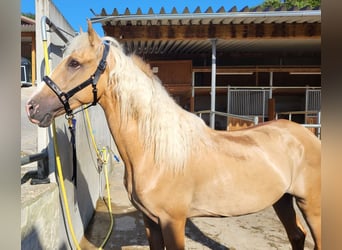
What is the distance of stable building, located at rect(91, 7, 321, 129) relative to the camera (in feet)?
13.4

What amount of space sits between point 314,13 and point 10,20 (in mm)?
4533

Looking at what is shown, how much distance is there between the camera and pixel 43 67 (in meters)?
1.59

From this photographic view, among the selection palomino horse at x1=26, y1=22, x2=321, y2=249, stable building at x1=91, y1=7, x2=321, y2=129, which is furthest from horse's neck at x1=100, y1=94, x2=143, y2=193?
stable building at x1=91, y1=7, x2=321, y2=129

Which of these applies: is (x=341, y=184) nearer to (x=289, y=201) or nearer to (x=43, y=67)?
(x=43, y=67)

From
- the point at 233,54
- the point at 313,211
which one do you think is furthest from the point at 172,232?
the point at 233,54

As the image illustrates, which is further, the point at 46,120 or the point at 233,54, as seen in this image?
the point at 233,54

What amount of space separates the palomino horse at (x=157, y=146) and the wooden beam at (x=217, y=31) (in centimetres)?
308

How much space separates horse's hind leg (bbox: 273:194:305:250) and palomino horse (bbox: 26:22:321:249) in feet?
1.74

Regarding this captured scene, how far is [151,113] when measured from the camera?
4.79 feet

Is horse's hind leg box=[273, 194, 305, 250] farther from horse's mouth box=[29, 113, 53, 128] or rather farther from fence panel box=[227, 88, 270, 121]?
fence panel box=[227, 88, 270, 121]

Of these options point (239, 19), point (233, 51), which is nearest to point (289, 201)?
point (239, 19)

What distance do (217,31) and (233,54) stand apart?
2.44 meters

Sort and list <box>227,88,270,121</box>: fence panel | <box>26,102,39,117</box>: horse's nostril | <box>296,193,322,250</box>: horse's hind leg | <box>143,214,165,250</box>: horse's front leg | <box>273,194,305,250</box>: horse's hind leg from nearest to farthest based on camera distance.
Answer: <box>26,102,39,117</box>: horse's nostril, <box>143,214,165,250</box>: horse's front leg, <box>296,193,322,250</box>: horse's hind leg, <box>273,194,305,250</box>: horse's hind leg, <box>227,88,270,121</box>: fence panel

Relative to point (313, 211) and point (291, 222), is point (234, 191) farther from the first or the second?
point (291, 222)
